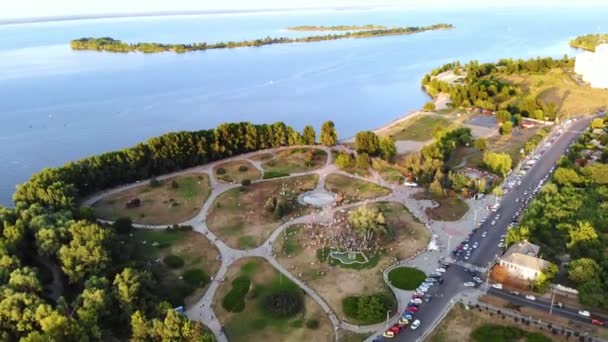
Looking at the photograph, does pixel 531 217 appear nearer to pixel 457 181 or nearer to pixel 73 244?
pixel 457 181

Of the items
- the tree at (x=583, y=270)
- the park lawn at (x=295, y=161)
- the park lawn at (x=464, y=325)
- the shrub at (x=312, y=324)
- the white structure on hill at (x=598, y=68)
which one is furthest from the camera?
the white structure on hill at (x=598, y=68)

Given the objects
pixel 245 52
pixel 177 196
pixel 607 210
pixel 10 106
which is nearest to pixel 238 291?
pixel 177 196

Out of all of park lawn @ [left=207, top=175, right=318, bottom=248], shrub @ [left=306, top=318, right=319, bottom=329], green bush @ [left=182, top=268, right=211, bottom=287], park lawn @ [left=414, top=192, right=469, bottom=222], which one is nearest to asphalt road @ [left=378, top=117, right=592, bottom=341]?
park lawn @ [left=414, top=192, right=469, bottom=222]

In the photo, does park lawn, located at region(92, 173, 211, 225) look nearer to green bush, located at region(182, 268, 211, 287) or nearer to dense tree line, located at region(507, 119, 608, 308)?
green bush, located at region(182, 268, 211, 287)

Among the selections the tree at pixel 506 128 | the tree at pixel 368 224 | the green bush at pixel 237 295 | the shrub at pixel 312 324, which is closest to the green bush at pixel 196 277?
the green bush at pixel 237 295

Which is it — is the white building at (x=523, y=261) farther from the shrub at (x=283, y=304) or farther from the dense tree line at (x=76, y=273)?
the dense tree line at (x=76, y=273)

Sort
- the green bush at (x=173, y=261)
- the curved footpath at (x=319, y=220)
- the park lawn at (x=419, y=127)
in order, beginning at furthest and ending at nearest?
the park lawn at (x=419, y=127), the green bush at (x=173, y=261), the curved footpath at (x=319, y=220)

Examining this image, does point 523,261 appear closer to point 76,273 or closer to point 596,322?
point 596,322
